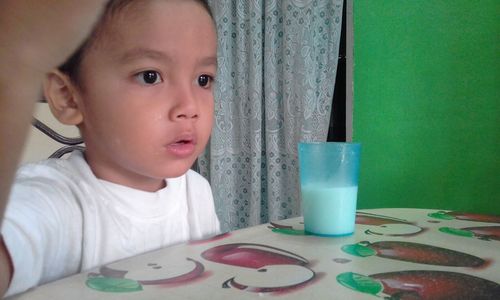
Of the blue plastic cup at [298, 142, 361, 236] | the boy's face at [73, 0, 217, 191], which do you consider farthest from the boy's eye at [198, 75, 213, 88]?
the blue plastic cup at [298, 142, 361, 236]

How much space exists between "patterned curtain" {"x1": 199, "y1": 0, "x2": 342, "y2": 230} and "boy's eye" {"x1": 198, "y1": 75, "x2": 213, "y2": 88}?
4.59 feet

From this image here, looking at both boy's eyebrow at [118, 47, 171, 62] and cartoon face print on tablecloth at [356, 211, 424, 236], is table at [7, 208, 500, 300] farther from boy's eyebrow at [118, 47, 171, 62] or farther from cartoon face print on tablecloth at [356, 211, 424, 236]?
boy's eyebrow at [118, 47, 171, 62]

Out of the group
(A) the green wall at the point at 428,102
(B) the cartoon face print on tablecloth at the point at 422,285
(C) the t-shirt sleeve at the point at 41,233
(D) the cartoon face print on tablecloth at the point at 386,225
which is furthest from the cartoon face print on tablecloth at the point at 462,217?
(A) the green wall at the point at 428,102

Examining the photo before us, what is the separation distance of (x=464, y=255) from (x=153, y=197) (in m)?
0.52

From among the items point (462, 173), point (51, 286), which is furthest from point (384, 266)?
point (462, 173)

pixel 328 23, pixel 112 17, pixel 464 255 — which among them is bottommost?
pixel 464 255

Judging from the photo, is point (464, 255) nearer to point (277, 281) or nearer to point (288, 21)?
point (277, 281)

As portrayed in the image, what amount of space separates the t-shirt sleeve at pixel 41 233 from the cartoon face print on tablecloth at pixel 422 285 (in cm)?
35

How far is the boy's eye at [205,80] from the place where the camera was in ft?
2.65

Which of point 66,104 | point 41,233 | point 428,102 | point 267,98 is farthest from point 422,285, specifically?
point 267,98

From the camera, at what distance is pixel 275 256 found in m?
0.60

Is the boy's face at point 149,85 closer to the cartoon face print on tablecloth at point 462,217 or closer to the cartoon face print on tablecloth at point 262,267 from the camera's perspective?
the cartoon face print on tablecloth at point 262,267

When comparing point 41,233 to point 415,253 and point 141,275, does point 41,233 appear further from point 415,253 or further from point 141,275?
point 415,253

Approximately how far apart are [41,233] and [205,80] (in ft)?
1.20
